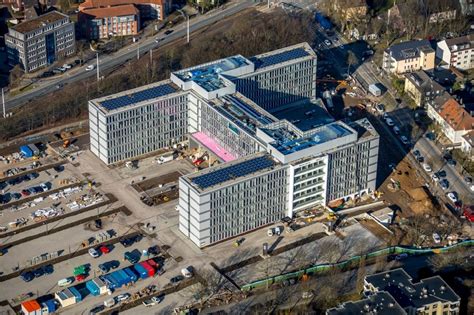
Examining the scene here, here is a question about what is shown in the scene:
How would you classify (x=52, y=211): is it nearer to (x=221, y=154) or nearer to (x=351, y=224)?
(x=221, y=154)

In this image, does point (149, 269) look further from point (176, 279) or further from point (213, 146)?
point (213, 146)

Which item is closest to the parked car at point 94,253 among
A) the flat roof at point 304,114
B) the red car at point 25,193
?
the red car at point 25,193

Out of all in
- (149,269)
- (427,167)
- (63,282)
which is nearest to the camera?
(63,282)

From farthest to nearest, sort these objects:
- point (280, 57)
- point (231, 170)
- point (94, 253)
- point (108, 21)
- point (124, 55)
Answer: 1. point (108, 21)
2. point (124, 55)
3. point (280, 57)
4. point (231, 170)
5. point (94, 253)

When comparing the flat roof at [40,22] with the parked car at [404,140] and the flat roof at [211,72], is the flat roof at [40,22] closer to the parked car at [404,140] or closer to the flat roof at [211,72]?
the flat roof at [211,72]

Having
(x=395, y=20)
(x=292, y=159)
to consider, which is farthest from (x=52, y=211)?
(x=395, y=20)

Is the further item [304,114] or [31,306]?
[304,114]

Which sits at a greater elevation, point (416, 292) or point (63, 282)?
point (416, 292)

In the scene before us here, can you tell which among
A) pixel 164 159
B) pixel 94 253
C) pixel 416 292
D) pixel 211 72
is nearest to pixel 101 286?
pixel 94 253
